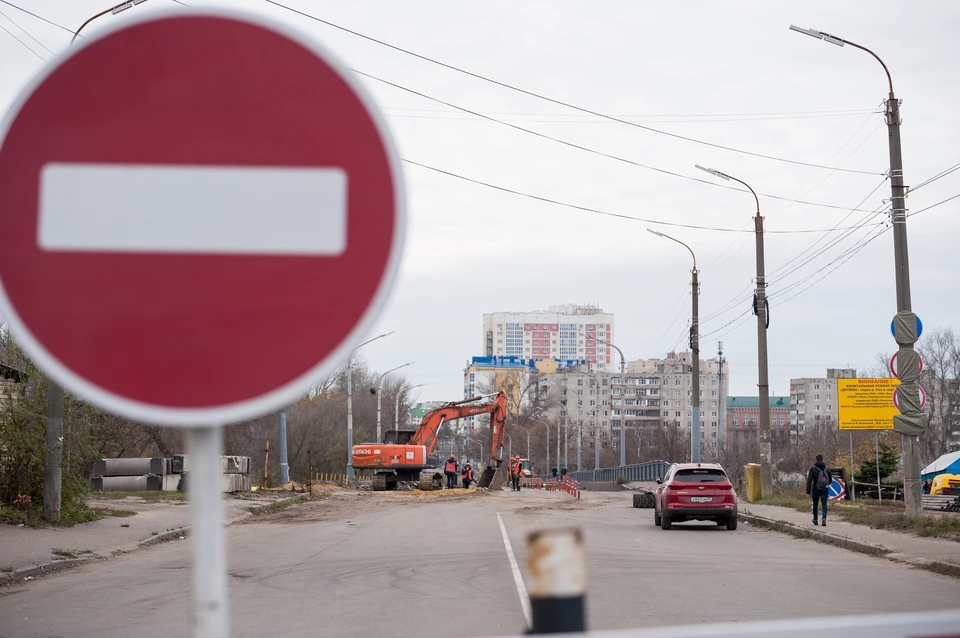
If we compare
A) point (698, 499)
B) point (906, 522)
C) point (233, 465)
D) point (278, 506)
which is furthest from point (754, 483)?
point (233, 465)

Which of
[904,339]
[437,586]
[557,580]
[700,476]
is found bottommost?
[437,586]

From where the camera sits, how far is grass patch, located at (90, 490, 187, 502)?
31.4 meters

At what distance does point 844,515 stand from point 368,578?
15.9 meters

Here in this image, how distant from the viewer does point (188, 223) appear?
75.4 inches

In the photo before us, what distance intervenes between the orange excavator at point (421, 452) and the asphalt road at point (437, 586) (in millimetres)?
26313

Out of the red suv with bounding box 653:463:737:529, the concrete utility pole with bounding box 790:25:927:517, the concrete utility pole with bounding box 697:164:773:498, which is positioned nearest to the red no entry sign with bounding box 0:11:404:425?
the concrete utility pole with bounding box 790:25:927:517

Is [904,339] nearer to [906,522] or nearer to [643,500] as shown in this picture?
[906,522]

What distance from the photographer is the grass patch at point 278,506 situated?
97.7 ft

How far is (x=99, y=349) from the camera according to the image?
1.91m

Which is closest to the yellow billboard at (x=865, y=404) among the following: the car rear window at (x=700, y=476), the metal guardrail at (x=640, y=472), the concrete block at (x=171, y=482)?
the metal guardrail at (x=640, y=472)

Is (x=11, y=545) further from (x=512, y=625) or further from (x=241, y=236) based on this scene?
(x=241, y=236)

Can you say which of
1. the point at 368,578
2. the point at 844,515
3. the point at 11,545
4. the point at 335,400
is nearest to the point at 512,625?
the point at 368,578

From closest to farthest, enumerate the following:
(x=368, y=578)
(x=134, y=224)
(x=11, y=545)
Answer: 1. (x=134, y=224)
2. (x=368, y=578)
3. (x=11, y=545)

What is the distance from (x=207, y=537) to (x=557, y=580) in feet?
2.16
